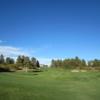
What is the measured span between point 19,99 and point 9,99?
79cm

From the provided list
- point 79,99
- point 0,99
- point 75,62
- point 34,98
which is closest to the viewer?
point 0,99

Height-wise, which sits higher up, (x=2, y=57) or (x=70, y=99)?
(x=2, y=57)

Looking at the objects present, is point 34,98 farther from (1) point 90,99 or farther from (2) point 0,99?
(1) point 90,99

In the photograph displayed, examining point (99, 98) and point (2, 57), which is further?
point (2, 57)

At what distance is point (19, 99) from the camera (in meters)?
17.9

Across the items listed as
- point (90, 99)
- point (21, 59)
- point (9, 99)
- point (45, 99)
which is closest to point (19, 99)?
point (9, 99)

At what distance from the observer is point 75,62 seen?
181m

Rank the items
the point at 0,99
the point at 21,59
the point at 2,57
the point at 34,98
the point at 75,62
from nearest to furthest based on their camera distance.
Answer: the point at 0,99, the point at 34,98, the point at 21,59, the point at 75,62, the point at 2,57

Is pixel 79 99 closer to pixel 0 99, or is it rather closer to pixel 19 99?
pixel 19 99

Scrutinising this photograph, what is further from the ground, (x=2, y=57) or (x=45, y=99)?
(x=2, y=57)

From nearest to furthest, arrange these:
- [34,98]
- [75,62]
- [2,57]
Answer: [34,98] < [75,62] < [2,57]

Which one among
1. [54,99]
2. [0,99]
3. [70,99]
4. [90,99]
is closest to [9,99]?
[0,99]

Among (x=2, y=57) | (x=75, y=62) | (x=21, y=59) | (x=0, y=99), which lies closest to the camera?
(x=0, y=99)

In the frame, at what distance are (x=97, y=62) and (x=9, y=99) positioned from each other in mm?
171921
